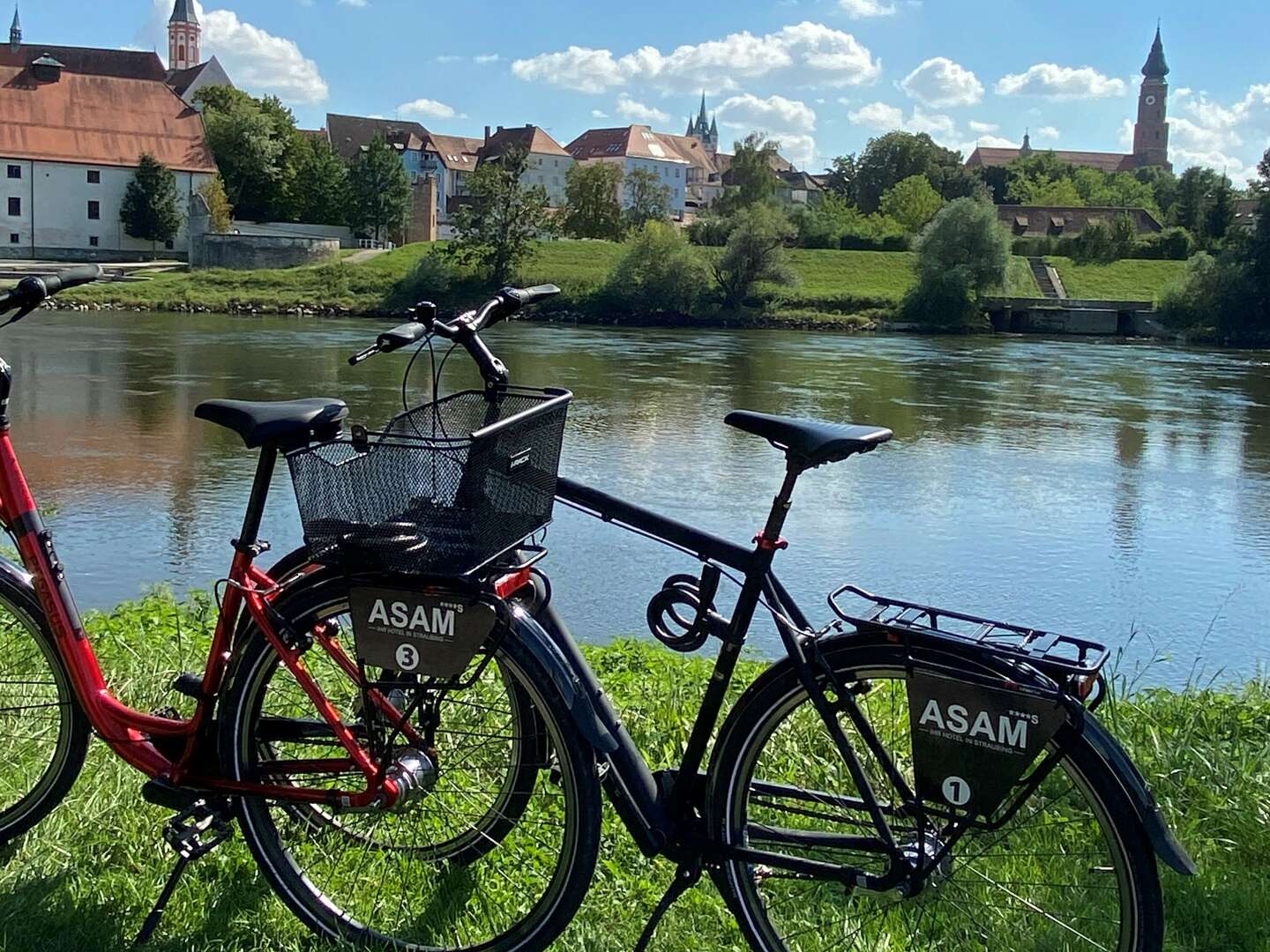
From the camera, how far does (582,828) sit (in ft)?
8.20

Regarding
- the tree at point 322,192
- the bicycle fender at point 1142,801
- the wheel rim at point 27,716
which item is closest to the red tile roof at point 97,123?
the tree at point 322,192

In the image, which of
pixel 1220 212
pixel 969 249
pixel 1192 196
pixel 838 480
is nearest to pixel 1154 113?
pixel 1192 196

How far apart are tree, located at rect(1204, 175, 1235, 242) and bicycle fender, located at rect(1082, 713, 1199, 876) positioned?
76304 mm

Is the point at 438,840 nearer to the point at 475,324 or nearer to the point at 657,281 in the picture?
the point at 475,324

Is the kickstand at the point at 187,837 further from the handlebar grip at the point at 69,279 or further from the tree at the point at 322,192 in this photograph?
the tree at the point at 322,192

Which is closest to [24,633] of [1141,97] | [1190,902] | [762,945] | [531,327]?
[762,945]

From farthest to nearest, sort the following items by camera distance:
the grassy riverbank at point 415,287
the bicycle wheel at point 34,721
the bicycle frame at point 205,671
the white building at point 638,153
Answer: the white building at point 638,153
the grassy riverbank at point 415,287
the bicycle wheel at point 34,721
the bicycle frame at point 205,671

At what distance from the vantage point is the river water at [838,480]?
9227 millimetres

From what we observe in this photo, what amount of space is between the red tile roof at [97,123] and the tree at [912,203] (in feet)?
134

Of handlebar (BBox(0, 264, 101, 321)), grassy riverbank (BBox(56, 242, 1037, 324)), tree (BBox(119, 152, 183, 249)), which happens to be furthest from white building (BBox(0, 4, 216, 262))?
handlebar (BBox(0, 264, 101, 321))

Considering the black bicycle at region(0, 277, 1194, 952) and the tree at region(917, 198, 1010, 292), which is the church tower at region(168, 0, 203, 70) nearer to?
the tree at region(917, 198, 1010, 292)

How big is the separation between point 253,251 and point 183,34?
61.5 m

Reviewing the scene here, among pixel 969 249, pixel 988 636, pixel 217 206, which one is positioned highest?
pixel 217 206

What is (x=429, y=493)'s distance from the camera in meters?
2.44
